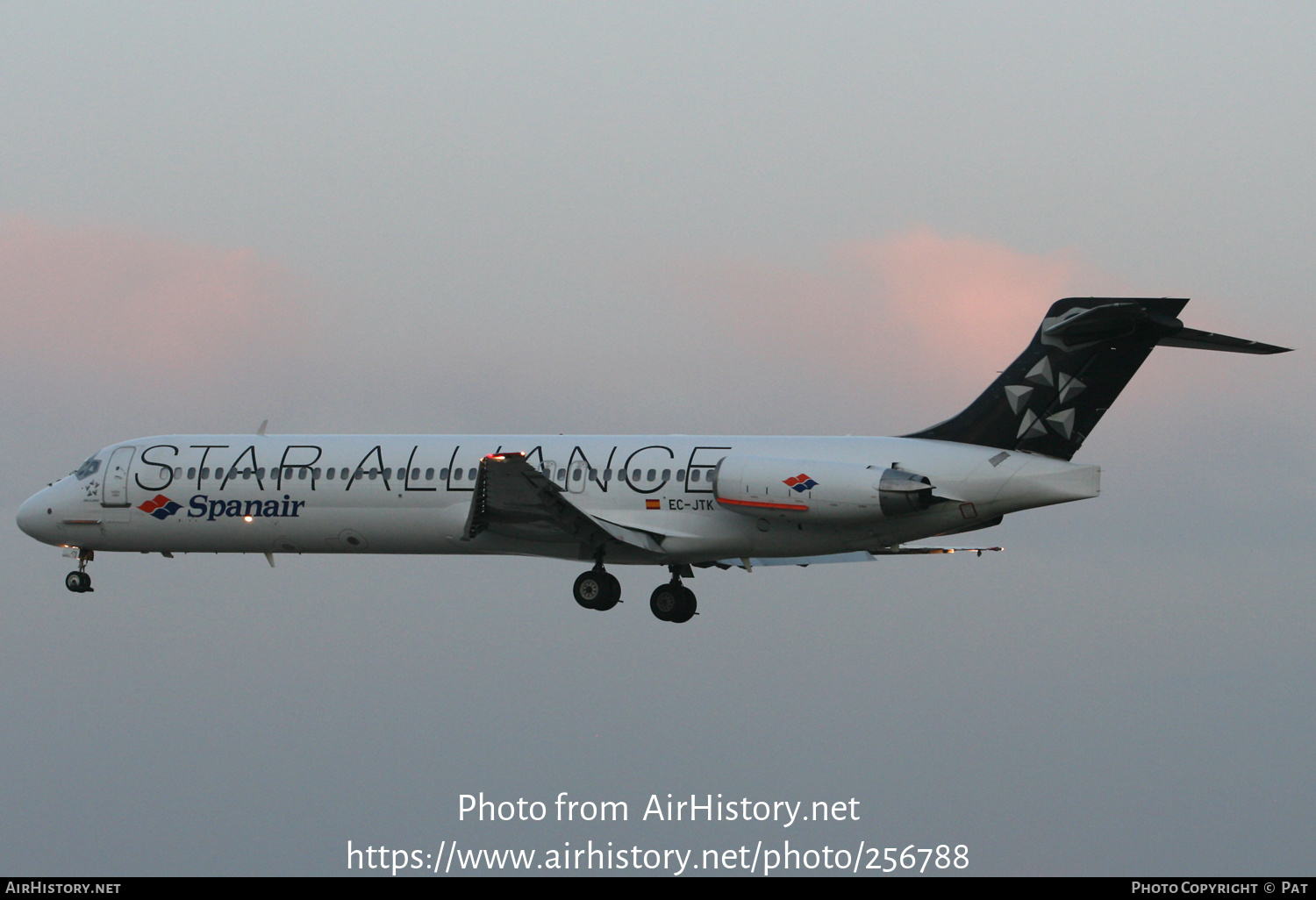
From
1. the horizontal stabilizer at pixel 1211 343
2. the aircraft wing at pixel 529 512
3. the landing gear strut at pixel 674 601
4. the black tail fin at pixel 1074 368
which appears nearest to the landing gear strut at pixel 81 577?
the aircraft wing at pixel 529 512

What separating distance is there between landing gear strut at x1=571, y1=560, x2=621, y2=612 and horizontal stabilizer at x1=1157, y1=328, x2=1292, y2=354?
1002 cm

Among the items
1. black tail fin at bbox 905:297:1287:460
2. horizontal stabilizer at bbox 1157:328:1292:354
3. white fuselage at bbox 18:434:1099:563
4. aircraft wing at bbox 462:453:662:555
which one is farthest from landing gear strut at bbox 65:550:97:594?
horizontal stabilizer at bbox 1157:328:1292:354

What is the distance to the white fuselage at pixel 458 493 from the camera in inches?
947

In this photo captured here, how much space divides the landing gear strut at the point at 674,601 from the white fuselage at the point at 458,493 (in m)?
1.18

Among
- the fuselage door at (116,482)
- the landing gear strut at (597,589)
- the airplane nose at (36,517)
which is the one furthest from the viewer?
the airplane nose at (36,517)

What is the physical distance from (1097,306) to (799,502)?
5.60 m

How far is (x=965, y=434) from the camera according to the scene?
24.4 meters

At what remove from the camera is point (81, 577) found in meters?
28.8

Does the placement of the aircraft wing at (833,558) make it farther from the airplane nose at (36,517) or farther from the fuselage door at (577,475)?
the airplane nose at (36,517)

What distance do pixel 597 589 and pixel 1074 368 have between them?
29.2 ft

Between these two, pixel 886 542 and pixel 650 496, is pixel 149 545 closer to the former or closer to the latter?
pixel 650 496

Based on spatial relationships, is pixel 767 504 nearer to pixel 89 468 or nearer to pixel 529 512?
pixel 529 512

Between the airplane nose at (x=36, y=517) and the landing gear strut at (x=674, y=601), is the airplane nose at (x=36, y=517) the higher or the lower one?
the higher one

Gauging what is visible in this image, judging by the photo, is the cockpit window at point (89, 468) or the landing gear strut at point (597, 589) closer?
the landing gear strut at point (597, 589)
